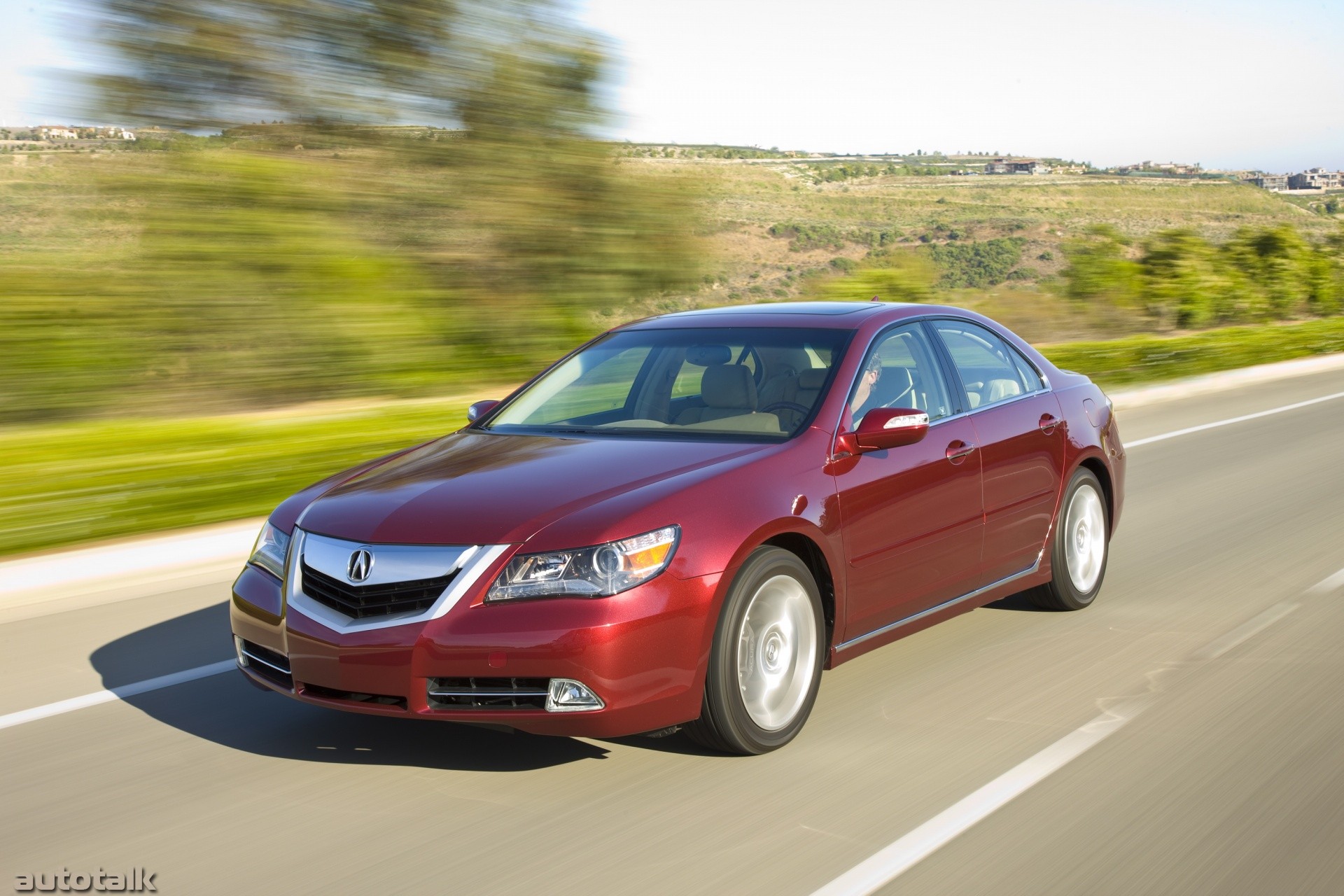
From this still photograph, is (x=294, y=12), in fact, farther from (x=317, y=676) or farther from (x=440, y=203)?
Result: (x=317, y=676)

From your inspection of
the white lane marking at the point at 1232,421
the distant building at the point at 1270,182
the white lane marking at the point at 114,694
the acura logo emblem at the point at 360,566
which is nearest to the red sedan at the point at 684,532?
the acura logo emblem at the point at 360,566

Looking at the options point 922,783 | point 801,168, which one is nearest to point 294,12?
point 922,783

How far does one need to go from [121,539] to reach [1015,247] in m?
34.2

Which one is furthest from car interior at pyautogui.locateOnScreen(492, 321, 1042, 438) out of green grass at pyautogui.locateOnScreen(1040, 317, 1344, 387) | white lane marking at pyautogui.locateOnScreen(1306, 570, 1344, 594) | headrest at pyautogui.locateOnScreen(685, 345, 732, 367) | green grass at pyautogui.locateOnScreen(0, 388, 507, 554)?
green grass at pyautogui.locateOnScreen(1040, 317, 1344, 387)

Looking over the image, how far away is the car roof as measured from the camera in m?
5.83

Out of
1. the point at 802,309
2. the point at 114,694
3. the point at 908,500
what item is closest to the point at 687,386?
the point at 802,309

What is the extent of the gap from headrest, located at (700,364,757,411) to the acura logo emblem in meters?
1.71

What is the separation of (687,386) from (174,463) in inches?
185

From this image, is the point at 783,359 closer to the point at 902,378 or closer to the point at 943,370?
the point at 902,378

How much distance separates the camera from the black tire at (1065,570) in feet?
21.5

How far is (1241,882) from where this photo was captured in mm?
3656

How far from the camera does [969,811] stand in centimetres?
418

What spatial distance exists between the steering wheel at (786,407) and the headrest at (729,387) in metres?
0.06

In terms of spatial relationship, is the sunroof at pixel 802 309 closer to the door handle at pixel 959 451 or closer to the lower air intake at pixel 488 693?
the door handle at pixel 959 451
